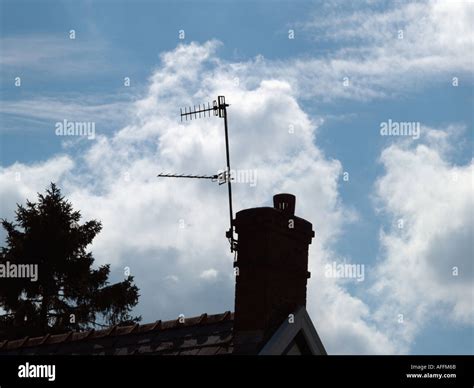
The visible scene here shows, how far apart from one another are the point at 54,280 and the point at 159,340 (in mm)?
28996

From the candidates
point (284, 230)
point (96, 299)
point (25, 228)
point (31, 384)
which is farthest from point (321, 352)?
point (25, 228)

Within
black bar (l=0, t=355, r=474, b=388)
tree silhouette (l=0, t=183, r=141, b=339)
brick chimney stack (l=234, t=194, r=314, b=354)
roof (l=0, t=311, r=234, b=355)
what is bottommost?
black bar (l=0, t=355, r=474, b=388)

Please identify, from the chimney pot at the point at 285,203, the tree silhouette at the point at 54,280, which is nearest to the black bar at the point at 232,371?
the chimney pot at the point at 285,203

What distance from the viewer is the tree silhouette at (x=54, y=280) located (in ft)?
132

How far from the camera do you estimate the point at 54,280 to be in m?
41.6

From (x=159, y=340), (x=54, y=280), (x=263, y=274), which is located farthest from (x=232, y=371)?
(x=54, y=280)

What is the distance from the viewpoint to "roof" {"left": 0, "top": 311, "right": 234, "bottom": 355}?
43.5ft
